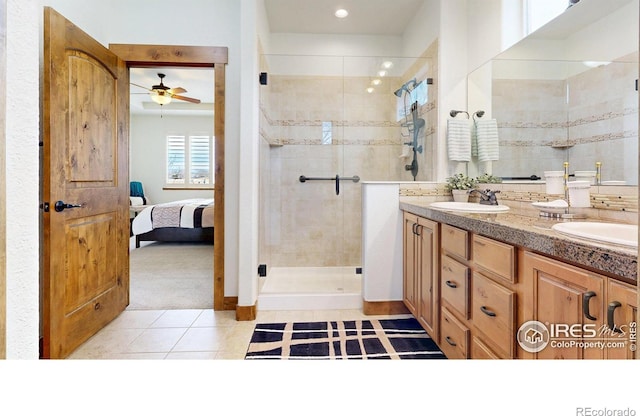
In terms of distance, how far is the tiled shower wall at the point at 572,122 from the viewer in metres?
1.36

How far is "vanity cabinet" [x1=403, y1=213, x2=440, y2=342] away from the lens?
6.10 feet

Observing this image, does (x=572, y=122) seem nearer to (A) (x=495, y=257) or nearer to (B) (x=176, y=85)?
(A) (x=495, y=257)

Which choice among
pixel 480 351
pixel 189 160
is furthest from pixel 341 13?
pixel 189 160

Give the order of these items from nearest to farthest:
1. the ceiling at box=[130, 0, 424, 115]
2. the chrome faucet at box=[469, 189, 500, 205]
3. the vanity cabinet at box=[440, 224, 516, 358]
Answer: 1. the vanity cabinet at box=[440, 224, 516, 358]
2. the chrome faucet at box=[469, 189, 500, 205]
3. the ceiling at box=[130, 0, 424, 115]

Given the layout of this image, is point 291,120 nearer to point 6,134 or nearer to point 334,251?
point 334,251

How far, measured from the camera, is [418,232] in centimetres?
211

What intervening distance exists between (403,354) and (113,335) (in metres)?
1.94

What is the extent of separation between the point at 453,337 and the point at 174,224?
4426 millimetres

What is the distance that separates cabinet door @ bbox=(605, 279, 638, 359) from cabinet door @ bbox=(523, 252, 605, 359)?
24 millimetres

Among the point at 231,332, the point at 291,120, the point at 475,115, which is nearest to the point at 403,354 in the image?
the point at 231,332

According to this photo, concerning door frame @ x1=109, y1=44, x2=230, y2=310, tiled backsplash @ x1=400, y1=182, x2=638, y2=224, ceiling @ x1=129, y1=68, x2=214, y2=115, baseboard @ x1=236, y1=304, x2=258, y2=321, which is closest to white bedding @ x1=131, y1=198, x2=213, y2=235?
ceiling @ x1=129, y1=68, x2=214, y2=115

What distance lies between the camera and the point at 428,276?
6.43 feet

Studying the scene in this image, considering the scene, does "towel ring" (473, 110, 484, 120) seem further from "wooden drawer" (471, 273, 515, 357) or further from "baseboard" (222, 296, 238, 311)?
"baseboard" (222, 296, 238, 311)

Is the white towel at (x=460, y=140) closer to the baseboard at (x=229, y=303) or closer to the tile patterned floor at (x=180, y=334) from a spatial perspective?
the tile patterned floor at (x=180, y=334)
